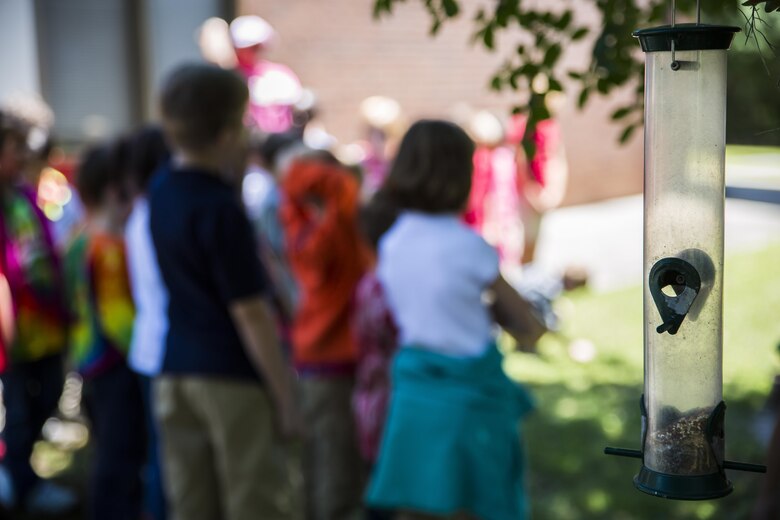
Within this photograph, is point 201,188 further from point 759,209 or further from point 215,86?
point 759,209

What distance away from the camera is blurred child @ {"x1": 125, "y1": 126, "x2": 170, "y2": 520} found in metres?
3.66

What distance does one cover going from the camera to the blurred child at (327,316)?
441cm

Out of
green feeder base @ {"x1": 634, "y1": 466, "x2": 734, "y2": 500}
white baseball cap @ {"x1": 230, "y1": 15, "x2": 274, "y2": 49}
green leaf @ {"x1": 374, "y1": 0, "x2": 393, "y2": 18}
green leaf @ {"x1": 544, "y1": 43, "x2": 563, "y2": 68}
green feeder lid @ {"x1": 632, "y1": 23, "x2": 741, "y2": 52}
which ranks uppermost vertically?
white baseball cap @ {"x1": 230, "y1": 15, "x2": 274, "y2": 49}

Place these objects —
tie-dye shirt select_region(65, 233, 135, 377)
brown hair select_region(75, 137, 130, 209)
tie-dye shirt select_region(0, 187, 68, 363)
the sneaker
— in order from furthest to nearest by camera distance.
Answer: the sneaker < tie-dye shirt select_region(0, 187, 68, 363) < brown hair select_region(75, 137, 130, 209) < tie-dye shirt select_region(65, 233, 135, 377)

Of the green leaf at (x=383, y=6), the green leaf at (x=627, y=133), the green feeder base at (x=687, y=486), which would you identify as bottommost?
the green feeder base at (x=687, y=486)

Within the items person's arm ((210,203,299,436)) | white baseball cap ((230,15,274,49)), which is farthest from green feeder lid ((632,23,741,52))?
white baseball cap ((230,15,274,49))

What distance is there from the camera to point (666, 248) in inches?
74.2

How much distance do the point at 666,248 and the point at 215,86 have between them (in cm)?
189

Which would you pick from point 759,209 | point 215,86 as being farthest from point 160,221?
point 759,209

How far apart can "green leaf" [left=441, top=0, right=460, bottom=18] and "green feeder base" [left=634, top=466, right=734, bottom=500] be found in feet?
4.38

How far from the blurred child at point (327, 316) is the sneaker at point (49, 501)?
146cm

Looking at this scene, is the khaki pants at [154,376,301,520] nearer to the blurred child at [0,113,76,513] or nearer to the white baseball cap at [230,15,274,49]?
the blurred child at [0,113,76,513]

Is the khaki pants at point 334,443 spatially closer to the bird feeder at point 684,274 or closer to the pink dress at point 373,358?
the pink dress at point 373,358

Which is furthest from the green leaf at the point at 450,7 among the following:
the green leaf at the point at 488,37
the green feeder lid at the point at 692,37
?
the green feeder lid at the point at 692,37
